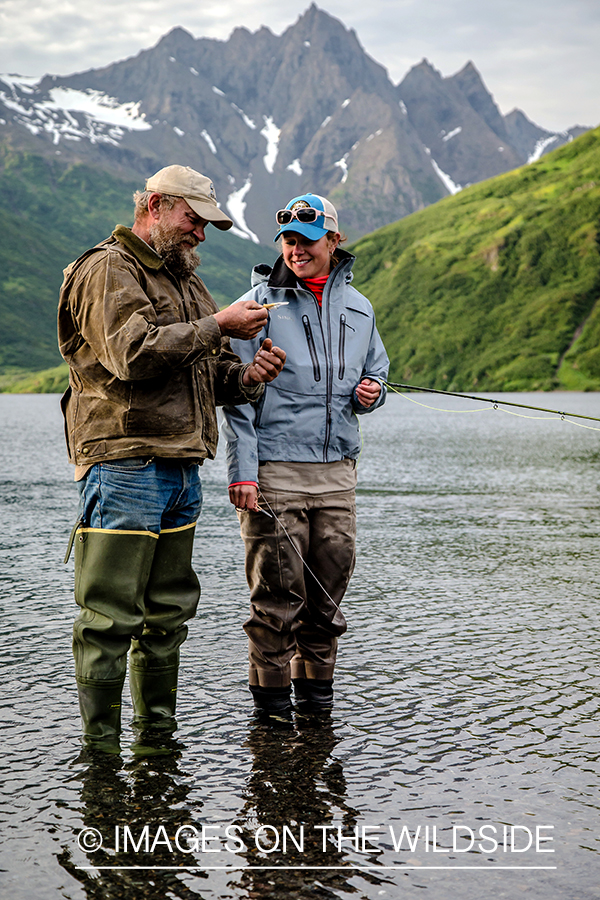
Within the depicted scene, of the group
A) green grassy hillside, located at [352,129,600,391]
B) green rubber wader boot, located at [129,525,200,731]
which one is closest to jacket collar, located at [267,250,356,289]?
green rubber wader boot, located at [129,525,200,731]

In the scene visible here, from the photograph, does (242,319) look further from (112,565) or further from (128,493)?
(112,565)

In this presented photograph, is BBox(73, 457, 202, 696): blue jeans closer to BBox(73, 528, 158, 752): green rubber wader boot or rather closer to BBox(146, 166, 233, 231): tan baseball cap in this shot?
BBox(73, 528, 158, 752): green rubber wader boot

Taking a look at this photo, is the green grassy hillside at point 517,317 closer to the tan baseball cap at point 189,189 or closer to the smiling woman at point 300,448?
the smiling woman at point 300,448

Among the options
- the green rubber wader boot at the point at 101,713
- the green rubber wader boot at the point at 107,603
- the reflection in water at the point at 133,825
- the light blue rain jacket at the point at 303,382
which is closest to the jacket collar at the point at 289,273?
the light blue rain jacket at the point at 303,382

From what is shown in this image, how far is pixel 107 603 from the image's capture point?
195 inches

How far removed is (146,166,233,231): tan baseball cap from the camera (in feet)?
16.6

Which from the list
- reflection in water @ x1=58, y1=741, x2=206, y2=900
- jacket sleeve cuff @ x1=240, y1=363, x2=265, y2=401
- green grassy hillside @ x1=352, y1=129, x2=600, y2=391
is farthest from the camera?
green grassy hillside @ x1=352, y1=129, x2=600, y2=391

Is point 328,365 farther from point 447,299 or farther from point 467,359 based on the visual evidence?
point 447,299

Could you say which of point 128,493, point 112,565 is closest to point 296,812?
point 112,565

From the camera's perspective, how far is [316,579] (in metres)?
5.95

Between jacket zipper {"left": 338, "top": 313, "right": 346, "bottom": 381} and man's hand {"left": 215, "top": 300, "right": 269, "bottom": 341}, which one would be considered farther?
jacket zipper {"left": 338, "top": 313, "right": 346, "bottom": 381}

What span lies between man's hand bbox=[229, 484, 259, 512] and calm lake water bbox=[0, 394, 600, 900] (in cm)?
144

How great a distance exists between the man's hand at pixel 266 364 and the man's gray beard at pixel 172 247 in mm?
631

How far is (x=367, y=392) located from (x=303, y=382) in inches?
16.8
